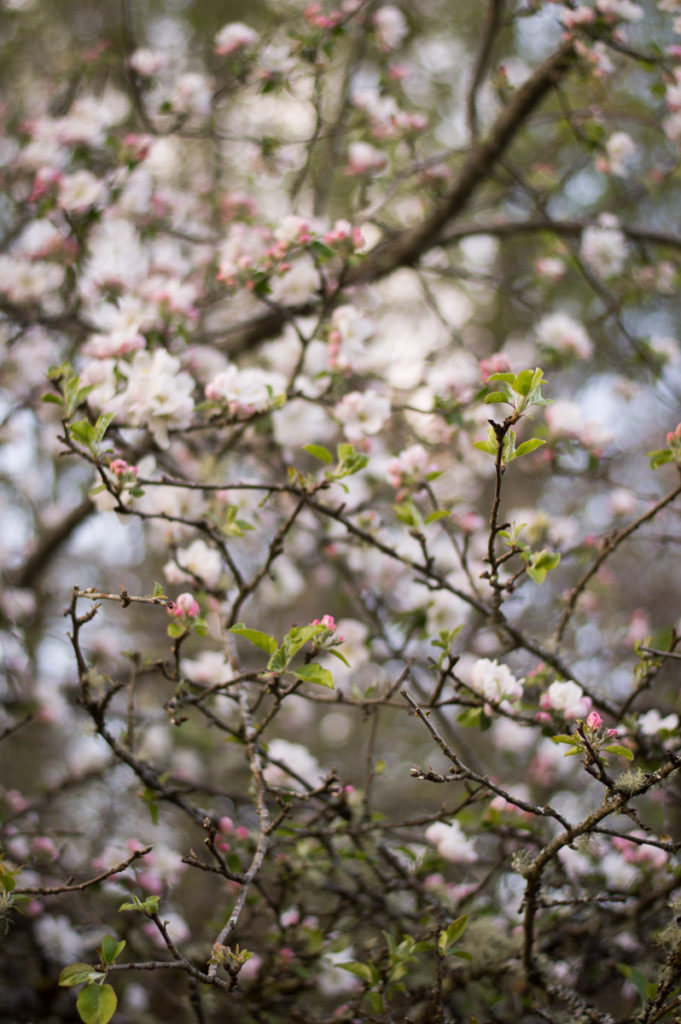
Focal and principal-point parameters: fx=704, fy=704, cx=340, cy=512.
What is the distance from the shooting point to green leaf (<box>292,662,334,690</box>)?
1.07 metres

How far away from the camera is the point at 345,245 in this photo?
1.70 m

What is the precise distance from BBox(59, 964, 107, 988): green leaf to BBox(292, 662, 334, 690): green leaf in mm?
488

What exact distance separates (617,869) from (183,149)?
4.14 m

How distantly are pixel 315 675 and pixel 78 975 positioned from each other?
0.54 meters

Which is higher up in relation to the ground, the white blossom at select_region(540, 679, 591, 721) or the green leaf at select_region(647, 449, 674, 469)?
the green leaf at select_region(647, 449, 674, 469)

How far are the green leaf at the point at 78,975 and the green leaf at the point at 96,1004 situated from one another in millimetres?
14

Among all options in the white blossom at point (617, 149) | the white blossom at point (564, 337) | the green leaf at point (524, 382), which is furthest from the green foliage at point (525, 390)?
the white blossom at point (617, 149)

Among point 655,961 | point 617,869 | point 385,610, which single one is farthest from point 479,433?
point 655,961

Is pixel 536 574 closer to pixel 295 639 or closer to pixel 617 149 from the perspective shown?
pixel 295 639

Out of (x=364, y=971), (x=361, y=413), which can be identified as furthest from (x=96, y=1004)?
(x=361, y=413)

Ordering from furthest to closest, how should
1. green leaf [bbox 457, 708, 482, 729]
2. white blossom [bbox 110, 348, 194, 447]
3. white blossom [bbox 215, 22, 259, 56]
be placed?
white blossom [bbox 215, 22, 259, 56] → white blossom [bbox 110, 348, 194, 447] → green leaf [bbox 457, 708, 482, 729]

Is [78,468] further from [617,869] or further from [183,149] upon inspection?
[617,869]

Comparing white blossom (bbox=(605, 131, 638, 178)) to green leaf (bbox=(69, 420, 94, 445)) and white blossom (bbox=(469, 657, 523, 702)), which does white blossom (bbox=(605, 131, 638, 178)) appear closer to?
white blossom (bbox=(469, 657, 523, 702))

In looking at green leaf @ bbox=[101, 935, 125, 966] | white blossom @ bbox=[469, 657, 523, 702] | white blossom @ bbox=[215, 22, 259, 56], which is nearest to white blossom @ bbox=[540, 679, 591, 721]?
white blossom @ bbox=[469, 657, 523, 702]
